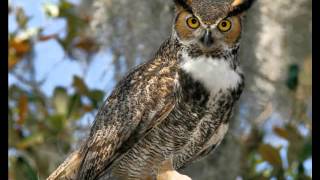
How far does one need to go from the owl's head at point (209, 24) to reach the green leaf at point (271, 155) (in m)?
1.31

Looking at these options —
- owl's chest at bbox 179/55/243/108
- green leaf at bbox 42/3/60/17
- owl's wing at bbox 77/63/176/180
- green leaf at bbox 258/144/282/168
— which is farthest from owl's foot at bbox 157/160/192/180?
green leaf at bbox 42/3/60/17

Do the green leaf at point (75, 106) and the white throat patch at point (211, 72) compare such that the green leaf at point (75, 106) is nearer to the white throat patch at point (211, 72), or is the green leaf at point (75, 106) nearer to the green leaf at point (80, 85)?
the green leaf at point (80, 85)

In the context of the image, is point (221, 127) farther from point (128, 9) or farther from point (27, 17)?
point (27, 17)

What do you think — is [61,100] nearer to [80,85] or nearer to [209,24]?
[80,85]

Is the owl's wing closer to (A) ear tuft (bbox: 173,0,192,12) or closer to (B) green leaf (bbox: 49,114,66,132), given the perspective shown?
(A) ear tuft (bbox: 173,0,192,12)

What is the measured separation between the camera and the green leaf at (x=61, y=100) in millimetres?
4508

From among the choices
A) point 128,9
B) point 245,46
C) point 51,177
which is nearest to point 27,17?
point 128,9

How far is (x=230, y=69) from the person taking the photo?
2.96m

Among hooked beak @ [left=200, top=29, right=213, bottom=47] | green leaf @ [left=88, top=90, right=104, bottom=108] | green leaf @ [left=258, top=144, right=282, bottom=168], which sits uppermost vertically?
hooked beak @ [left=200, top=29, right=213, bottom=47]

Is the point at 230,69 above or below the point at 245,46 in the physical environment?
above

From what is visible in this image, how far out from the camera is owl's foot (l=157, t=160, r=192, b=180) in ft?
9.44

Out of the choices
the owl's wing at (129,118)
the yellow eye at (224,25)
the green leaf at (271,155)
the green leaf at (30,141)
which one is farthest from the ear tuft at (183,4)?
the green leaf at (30,141)

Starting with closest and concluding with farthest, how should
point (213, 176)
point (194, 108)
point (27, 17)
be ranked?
point (194, 108)
point (213, 176)
point (27, 17)

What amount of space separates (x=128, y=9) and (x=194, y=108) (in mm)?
2230
